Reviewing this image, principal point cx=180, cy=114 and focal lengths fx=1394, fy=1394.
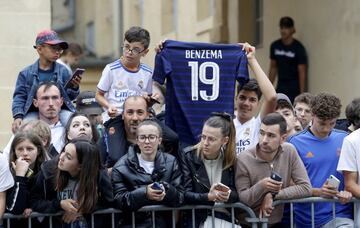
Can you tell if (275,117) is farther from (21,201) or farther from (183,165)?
(21,201)

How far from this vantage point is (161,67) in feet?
41.5

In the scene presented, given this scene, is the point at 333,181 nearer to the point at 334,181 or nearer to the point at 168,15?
the point at 334,181

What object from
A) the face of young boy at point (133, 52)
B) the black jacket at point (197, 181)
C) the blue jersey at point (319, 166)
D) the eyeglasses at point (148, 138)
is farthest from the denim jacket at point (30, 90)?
the blue jersey at point (319, 166)

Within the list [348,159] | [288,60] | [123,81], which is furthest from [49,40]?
[288,60]

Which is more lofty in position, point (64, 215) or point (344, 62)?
point (344, 62)

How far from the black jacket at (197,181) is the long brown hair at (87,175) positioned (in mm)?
801

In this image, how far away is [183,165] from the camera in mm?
11891

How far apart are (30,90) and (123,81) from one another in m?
0.89

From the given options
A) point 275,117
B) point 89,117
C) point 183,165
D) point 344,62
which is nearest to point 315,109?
point 275,117

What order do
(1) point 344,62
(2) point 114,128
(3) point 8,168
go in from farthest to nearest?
(1) point 344,62 → (2) point 114,128 → (3) point 8,168

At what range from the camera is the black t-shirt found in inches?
741

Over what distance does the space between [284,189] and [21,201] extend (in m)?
2.23

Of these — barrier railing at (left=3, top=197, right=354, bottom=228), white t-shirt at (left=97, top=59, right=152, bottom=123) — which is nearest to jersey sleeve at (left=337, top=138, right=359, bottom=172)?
barrier railing at (left=3, top=197, right=354, bottom=228)

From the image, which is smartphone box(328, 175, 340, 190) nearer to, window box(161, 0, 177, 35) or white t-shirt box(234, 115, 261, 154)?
white t-shirt box(234, 115, 261, 154)
